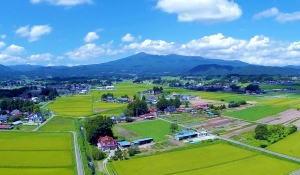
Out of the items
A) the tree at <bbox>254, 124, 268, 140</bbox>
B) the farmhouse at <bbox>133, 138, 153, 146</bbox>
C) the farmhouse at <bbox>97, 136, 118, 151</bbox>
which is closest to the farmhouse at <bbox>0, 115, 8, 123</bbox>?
the farmhouse at <bbox>97, 136, 118, 151</bbox>

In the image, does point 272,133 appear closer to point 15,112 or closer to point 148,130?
point 148,130

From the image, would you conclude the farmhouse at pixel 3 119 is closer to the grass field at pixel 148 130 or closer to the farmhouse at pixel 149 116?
the grass field at pixel 148 130

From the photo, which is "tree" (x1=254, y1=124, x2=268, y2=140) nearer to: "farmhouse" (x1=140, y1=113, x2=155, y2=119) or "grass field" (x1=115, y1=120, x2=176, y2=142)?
"grass field" (x1=115, y1=120, x2=176, y2=142)

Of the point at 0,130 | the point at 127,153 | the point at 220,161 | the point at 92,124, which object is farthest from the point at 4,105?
the point at 220,161

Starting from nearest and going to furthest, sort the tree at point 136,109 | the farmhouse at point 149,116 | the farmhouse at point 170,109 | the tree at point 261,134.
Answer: the tree at point 261,134 < the farmhouse at point 149,116 < the tree at point 136,109 < the farmhouse at point 170,109

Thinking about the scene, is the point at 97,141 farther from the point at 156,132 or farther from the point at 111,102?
the point at 111,102

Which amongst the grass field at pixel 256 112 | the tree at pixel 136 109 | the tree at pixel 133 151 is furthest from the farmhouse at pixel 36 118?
the grass field at pixel 256 112
